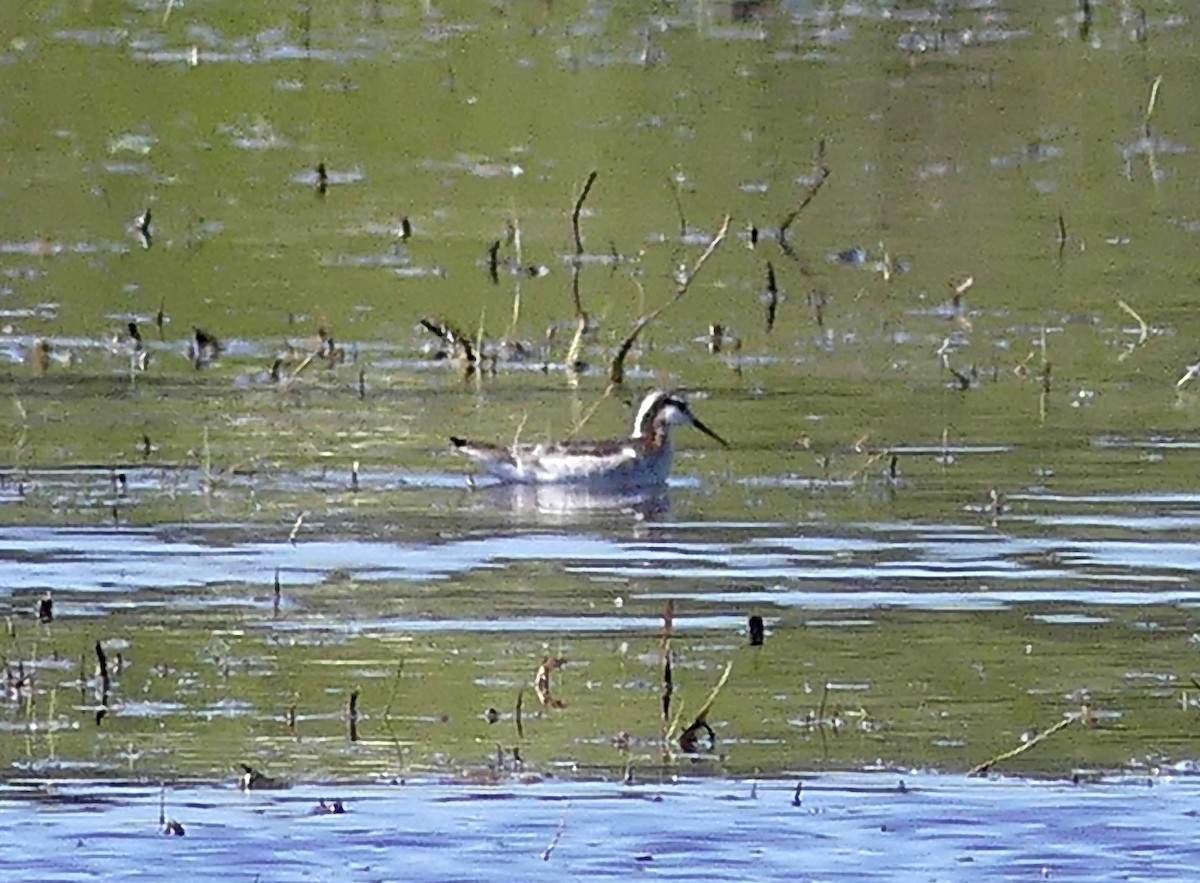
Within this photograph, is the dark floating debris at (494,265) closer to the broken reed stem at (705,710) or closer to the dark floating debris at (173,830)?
the broken reed stem at (705,710)

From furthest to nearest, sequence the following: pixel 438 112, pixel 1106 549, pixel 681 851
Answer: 1. pixel 438 112
2. pixel 1106 549
3. pixel 681 851

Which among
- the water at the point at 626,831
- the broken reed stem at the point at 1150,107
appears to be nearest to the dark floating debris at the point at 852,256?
the broken reed stem at the point at 1150,107

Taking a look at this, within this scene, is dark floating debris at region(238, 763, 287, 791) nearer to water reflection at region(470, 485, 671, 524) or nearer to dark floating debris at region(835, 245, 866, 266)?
water reflection at region(470, 485, 671, 524)

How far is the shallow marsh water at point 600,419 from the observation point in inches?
383

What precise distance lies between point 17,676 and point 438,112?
16.3m

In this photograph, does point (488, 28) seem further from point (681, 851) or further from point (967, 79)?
point (681, 851)

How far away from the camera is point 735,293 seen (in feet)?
60.4

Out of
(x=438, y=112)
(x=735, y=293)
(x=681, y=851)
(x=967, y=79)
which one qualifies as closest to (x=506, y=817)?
(x=681, y=851)

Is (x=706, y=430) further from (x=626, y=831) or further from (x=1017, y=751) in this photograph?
(x=626, y=831)

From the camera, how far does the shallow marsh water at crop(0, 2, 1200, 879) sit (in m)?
9.73

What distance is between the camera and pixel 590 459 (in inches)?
564

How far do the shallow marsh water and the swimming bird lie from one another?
0.42ft

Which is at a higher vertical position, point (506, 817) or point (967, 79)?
point (967, 79)

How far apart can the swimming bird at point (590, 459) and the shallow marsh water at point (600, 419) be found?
0.42ft
